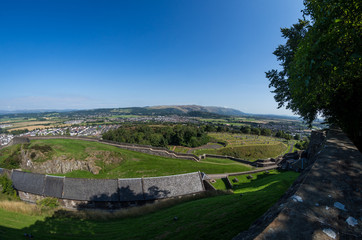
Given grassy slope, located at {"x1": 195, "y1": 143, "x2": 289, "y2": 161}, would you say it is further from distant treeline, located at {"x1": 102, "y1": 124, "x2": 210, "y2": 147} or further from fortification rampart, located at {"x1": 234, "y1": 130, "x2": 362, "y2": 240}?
fortification rampart, located at {"x1": 234, "y1": 130, "x2": 362, "y2": 240}

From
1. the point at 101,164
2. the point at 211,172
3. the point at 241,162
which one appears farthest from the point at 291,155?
the point at 101,164

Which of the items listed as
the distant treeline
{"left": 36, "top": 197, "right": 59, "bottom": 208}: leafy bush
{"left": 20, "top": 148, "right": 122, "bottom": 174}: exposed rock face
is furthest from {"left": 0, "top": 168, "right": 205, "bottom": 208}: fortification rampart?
the distant treeline

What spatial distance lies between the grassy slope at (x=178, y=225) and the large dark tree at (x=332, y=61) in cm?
573

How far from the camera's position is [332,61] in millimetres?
4133

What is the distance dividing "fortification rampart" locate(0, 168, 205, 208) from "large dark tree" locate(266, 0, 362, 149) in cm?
1852

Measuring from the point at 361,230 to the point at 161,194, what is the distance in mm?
22408

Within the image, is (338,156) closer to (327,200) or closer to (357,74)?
(327,200)

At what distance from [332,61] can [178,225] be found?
1063 cm

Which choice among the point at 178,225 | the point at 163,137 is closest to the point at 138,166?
the point at 178,225

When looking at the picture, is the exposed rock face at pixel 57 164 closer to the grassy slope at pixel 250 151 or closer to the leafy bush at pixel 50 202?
the leafy bush at pixel 50 202

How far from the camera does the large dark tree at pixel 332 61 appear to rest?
4.92 m

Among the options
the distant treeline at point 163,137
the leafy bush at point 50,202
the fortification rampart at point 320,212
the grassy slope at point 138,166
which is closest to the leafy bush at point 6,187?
the leafy bush at point 50,202

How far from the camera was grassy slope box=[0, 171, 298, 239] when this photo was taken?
6.49 metres

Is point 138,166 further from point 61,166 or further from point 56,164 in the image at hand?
point 56,164
